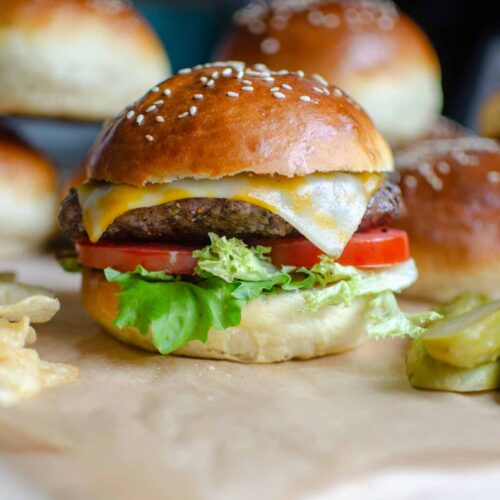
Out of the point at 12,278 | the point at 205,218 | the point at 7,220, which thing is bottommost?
the point at 7,220

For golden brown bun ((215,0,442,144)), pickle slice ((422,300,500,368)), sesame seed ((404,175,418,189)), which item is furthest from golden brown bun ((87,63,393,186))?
golden brown bun ((215,0,442,144))

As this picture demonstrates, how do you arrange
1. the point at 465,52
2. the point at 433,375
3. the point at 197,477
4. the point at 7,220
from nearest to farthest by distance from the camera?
the point at 197,477, the point at 433,375, the point at 7,220, the point at 465,52

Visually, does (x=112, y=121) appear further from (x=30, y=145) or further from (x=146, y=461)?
(x=30, y=145)

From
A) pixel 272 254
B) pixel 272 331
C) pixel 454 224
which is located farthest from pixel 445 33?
pixel 272 331

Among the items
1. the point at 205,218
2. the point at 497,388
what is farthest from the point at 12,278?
the point at 497,388

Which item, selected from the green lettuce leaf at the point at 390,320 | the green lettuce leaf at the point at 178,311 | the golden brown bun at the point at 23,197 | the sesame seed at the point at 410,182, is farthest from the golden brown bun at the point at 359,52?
the green lettuce leaf at the point at 178,311

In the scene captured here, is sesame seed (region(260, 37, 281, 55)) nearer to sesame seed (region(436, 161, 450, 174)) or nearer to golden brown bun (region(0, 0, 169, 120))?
golden brown bun (region(0, 0, 169, 120))
